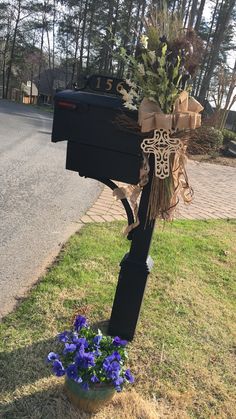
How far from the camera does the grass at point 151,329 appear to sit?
2217 mm

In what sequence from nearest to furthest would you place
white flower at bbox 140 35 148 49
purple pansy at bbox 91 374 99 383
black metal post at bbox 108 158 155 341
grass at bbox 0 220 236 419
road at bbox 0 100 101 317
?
purple pansy at bbox 91 374 99 383
white flower at bbox 140 35 148 49
grass at bbox 0 220 236 419
black metal post at bbox 108 158 155 341
road at bbox 0 100 101 317

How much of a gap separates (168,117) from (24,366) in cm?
162

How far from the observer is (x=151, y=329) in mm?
2910

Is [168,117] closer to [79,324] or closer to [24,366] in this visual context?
[79,324]

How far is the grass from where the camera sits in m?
2.22

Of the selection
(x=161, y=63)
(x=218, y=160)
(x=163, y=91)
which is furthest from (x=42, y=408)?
(x=218, y=160)

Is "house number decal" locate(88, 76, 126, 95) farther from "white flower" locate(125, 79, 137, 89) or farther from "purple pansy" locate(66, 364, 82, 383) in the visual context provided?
"purple pansy" locate(66, 364, 82, 383)

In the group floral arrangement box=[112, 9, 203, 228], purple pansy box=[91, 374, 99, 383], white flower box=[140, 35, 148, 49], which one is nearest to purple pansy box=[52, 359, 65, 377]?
purple pansy box=[91, 374, 99, 383]

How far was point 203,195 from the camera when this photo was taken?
7.46 m

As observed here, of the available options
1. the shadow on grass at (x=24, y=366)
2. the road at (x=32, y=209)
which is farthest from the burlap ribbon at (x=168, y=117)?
the road at (x=32, y=209)

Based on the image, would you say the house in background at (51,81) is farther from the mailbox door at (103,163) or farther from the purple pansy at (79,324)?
the purple pansy at (79,324)

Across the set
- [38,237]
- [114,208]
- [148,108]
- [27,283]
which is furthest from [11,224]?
[148,108]

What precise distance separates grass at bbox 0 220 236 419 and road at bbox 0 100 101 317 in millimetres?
182

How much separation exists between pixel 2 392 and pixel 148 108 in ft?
5.47
